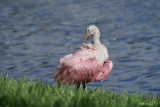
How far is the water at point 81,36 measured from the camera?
1077cm

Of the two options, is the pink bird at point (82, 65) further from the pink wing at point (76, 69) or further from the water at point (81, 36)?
the water at point (81, 36)

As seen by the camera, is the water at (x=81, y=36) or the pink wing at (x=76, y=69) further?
the water at (x=81, y=36)

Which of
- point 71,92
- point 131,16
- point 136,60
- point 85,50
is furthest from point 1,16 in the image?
point 71,92

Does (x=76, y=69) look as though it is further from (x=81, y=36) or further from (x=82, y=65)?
(x=81, y=36)

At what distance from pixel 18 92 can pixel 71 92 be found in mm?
932

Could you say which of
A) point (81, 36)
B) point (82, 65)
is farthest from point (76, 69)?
point (81, 36)

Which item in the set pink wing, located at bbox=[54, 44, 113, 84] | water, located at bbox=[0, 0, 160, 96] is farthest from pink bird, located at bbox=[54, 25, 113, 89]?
water, located at bbox=[0, 0, 160, 96]

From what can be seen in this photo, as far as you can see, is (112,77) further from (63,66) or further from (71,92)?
(71,92)

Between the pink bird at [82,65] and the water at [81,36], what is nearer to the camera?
the pink bird at [82,65]

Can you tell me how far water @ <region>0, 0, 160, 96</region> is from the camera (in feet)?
35.3

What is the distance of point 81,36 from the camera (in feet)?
49.8

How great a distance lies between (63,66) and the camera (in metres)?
7.42

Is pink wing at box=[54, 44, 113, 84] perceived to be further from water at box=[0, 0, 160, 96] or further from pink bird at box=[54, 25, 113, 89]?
water at box=[0, 0, 160, 96]

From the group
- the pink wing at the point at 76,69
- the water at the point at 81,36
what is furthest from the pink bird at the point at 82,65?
the water at the point at 81,36
